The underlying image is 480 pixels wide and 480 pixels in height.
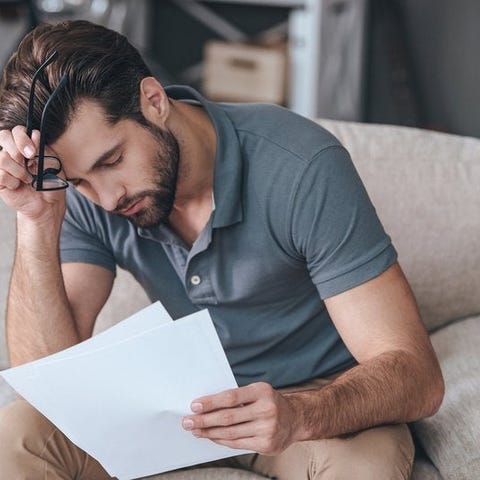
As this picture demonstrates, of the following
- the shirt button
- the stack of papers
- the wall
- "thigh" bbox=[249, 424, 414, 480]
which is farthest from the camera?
the wall

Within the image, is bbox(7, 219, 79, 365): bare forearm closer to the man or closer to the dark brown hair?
the man

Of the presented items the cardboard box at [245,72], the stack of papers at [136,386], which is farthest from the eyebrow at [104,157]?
the cardboard box at [245,72]

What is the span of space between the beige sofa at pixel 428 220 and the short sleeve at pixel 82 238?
196 mm

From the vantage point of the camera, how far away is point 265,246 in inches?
63.1

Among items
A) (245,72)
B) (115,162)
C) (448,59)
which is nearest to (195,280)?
(115,162)

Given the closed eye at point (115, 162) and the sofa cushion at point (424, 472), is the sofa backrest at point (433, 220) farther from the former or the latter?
the closed eye at point (115, 162)

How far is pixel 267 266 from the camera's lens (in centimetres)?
161

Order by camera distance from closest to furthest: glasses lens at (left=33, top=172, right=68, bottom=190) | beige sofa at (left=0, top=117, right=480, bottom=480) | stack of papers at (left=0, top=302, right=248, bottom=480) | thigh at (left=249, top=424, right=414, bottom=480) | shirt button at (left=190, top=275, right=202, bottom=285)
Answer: stack of papers at (left=0, top=302, right=248, bottom=480), thigh at (left=249, top=424, right=414, bottom=480), glasses lens at (left=33, top=172, right=68, bottom=190), shirt button at (left=190, top=275, right=202, bottom=285), beige sofa at (left=0, top=117, right=480, bottom=480)

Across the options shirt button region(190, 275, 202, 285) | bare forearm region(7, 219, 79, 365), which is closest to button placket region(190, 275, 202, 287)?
shirt button region(190, 275, 202, 285)

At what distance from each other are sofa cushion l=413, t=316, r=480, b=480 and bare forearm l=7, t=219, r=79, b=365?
59 centimetres

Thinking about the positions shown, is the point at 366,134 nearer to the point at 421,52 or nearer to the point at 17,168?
the point at 17,168

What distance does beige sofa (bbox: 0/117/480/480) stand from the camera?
1910 mm

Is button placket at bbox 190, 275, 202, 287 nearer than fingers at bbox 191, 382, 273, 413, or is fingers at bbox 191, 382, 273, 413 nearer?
fingers at bbox 191, 382, 273, 413

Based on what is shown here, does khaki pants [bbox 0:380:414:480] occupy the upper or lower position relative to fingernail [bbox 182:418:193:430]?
lower
